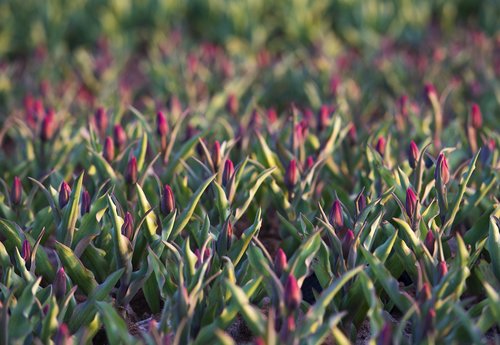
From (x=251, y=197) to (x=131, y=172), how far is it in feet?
1.48

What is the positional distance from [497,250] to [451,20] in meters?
3.88

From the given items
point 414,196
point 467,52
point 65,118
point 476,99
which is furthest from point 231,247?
point 467,52

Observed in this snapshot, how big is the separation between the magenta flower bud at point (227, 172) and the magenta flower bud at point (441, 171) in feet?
2.18

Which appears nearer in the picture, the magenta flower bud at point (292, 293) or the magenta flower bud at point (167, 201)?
the magenta flower bud at point (292, 293)

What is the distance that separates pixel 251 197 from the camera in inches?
102

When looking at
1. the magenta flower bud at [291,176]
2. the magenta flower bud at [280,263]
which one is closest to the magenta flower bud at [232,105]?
the magenta flower bud at [291,176]

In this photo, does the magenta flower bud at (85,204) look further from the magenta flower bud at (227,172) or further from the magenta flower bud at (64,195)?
the magenta flower bud at (227,172)

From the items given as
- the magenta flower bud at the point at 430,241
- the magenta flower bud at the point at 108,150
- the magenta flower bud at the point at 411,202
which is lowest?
the magenta flower bud at the point at 430,241

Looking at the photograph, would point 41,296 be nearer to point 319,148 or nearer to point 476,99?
point 319,148

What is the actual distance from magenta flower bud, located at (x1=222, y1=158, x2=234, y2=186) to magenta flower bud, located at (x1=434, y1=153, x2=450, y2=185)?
2.18 feet

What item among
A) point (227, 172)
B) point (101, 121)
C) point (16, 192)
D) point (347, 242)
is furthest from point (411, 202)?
point (101, 121)

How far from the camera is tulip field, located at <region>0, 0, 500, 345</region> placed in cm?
204

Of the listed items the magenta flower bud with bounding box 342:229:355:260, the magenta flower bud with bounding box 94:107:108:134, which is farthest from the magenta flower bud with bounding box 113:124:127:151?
the magenta flower bud with bounding box 342:229:355:260

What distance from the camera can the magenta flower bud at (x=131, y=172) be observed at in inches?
106
